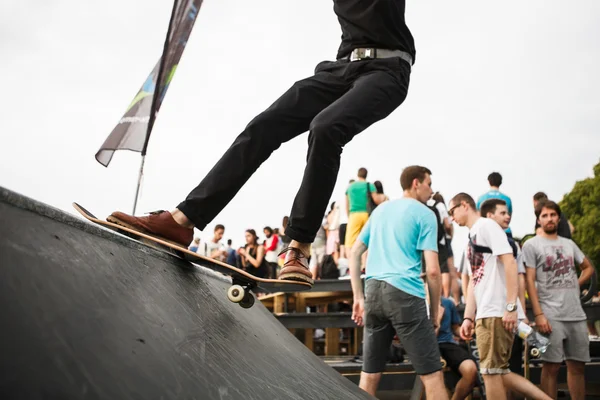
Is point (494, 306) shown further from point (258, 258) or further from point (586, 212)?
point (586, 212)

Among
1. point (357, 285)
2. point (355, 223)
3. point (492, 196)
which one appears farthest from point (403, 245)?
point (355, 223)

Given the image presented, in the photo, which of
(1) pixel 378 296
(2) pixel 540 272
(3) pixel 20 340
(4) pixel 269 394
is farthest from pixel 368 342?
(3) pixel 20 340

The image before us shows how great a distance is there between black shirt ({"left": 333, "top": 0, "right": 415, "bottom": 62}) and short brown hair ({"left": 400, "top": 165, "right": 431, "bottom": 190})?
161 centimetres

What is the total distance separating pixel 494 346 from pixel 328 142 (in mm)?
2708

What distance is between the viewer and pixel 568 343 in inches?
221

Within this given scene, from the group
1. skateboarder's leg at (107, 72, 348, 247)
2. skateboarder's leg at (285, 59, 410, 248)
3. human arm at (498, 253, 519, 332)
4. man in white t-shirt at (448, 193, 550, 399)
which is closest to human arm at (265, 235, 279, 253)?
man in white t-shirt at (448, 193, 550, 399)

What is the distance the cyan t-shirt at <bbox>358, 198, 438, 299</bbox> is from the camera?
14.1ft

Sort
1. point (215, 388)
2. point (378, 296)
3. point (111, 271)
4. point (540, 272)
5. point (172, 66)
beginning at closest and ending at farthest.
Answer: point (215, 388)
point (111, 271)
point (378, 296)
point (540, 272)
point (172, 66)

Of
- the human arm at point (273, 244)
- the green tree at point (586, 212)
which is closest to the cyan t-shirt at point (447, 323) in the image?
the human arm at point (273, 244)

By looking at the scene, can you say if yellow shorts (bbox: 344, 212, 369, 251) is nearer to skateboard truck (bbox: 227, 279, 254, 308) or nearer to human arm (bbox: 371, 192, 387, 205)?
human arm (bbox: 371, 192, 387, 205)

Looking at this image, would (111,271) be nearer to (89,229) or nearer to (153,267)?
(89,229)

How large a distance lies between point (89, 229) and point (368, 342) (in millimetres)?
2958

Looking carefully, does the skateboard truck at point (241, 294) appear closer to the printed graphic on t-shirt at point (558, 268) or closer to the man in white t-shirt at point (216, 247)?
the printed graphic on t-shirt at point (558, 268)

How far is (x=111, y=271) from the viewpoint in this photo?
1.70m
